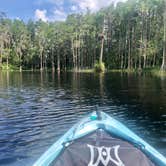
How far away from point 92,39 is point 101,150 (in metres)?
98.6

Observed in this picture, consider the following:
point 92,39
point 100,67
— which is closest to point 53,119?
point 100,67

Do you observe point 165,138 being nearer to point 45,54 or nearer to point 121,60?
point 121,60

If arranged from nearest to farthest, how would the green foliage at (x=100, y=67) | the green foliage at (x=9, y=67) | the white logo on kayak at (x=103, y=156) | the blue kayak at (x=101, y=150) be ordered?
the white logo on kayak at (x=103, y=156) → the blue kayak at (x=101, y=150) → the green foliage at (x=100, y=67) → the green foliage at (x=9, y=67)

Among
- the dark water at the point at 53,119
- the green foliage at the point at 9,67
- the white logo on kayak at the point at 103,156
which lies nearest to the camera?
the white logo on kayak at the point at 103,156

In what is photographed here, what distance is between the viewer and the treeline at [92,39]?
88.4 m

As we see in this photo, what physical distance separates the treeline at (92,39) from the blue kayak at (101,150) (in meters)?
66.9

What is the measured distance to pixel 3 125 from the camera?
1881 centimetres

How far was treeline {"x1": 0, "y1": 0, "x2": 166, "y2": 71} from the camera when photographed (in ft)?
290

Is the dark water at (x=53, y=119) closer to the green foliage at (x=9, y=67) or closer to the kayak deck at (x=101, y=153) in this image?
the kayak deck at (x=101, y=153)

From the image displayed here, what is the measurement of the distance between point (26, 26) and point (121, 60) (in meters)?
55.9

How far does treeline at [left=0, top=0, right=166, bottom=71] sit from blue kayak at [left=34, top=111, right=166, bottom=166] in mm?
66911

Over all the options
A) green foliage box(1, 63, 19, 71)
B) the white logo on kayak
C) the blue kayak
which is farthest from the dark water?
green foliage box(1, 63, 19, 71)

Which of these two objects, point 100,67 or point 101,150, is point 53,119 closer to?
point 101,150

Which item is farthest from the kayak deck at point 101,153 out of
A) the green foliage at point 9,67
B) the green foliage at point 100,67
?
the green foliage at point 9,67
